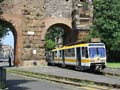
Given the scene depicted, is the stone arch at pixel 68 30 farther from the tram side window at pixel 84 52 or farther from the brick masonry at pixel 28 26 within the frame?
the tram side window at pixel 84 52

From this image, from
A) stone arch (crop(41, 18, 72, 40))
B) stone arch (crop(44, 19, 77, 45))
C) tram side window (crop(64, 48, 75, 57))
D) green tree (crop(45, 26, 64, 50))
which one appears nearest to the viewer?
tram side window (crop(64, 48, 75, 57))

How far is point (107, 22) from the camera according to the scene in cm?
6069

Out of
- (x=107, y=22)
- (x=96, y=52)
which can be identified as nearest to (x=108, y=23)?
(x=107, y=22)

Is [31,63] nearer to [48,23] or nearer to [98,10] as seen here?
[48,23]

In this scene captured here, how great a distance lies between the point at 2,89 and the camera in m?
20.7

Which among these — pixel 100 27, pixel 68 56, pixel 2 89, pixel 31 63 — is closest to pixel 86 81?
pixel 2 89

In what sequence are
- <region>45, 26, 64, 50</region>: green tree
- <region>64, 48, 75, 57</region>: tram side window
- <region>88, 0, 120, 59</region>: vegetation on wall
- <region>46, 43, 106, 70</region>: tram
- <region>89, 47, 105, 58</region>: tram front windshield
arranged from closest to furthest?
1. <region>46, 43, 106, 70</region>: tram
2. <region>89, 47, 105, 58</region>: tram front windshield
3. <region>64, 48, 75, 57</region>: tram side window
4. <region>88, 0, 120, 59</region>: vegetation on wall
5. <region>45, 26, 64, 50</region>: green tree

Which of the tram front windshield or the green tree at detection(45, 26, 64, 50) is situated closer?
the tram front windshield

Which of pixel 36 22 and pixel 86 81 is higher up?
pixel 36 22

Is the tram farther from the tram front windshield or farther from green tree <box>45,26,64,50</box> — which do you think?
green tree <box>45,26,64,50</box>

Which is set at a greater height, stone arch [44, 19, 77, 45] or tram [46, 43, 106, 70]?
stone arch [44, 19, 77, 45]

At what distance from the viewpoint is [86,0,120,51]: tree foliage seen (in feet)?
195

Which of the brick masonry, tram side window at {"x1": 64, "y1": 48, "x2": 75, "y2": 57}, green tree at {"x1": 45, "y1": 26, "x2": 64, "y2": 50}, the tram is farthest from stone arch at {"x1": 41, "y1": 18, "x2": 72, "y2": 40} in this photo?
green tree at {"x1": 45, "y1": 26, "x2": 64, "y2": 50}

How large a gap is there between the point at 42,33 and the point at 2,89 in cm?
3842
